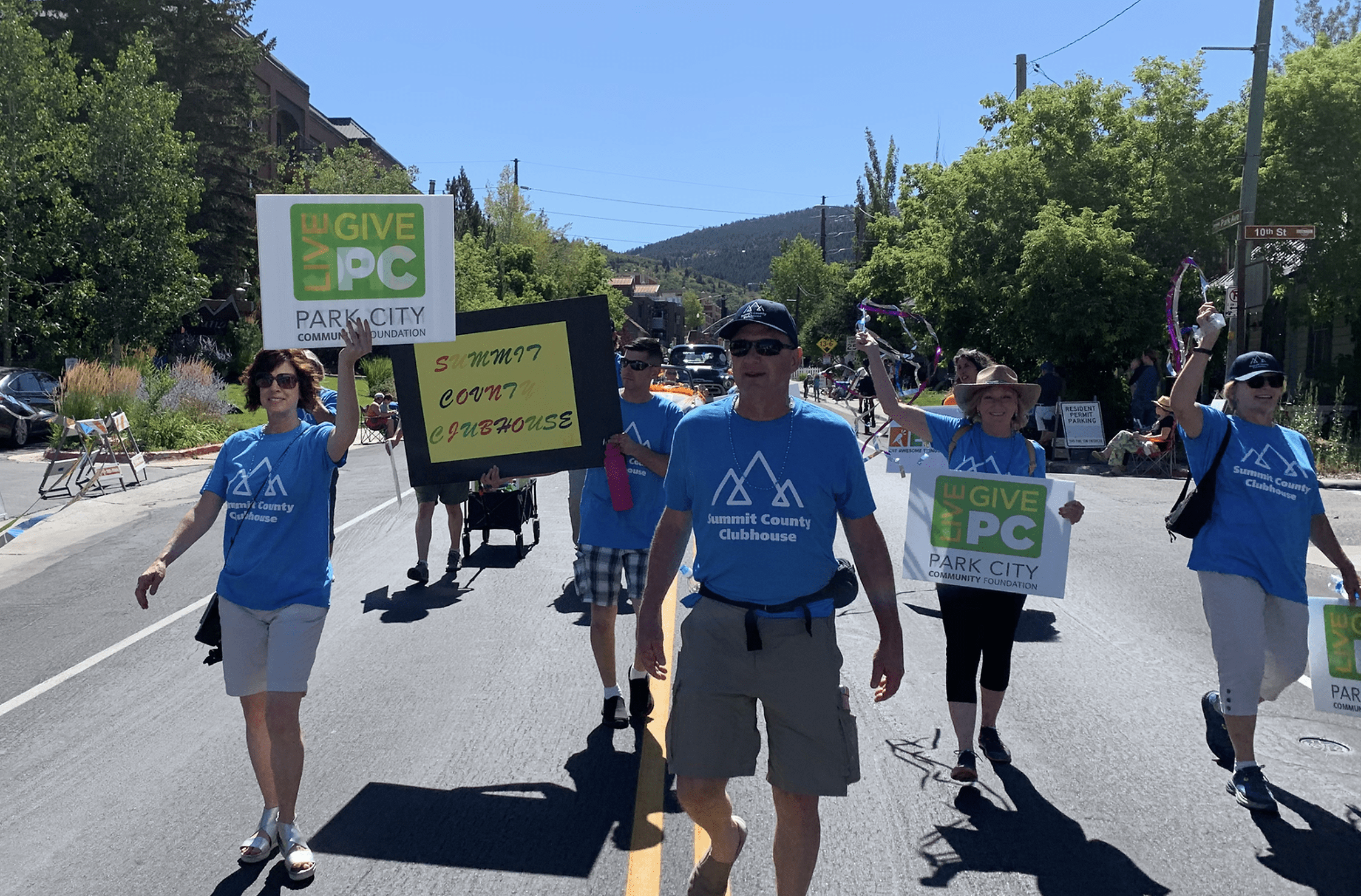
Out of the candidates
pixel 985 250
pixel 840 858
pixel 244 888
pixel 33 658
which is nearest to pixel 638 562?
pixel 840 858

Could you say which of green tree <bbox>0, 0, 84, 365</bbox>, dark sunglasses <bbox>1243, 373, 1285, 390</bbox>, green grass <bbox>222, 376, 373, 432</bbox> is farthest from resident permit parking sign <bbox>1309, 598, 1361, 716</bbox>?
green tree <bbox>0, 0, 84, 365</bbox>

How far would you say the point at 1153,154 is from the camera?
24.4 m

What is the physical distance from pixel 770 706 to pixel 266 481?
2160 millimetres

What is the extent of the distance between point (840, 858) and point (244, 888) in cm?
218

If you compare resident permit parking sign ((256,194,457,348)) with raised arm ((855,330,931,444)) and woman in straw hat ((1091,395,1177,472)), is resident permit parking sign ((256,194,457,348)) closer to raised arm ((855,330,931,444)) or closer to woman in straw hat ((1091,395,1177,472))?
raised arm ((855,330,931,444))

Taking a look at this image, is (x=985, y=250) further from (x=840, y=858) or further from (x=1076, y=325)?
(x=840, y=858)

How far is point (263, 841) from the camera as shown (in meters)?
4.38

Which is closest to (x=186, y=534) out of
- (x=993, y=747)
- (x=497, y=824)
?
(x=497, y=824)

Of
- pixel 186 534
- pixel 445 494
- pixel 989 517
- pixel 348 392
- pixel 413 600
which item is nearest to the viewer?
pixel 348 392

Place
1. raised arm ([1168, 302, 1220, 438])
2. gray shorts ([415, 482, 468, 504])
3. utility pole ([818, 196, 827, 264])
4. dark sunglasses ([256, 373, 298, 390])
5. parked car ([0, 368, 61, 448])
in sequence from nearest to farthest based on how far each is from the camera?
dark sunglasses ([256, 373, 298, 390]) → raised arm ([1168, 302, 1220, 438]) → gray shorts ([415, 482, 468, 504]) → parked car ([0, 368, 61, 448]) → utility pole ([818, 196, 827, 264])

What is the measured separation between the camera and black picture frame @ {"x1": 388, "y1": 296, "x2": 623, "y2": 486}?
5395mm

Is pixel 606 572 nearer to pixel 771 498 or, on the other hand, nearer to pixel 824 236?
pixel 771 498

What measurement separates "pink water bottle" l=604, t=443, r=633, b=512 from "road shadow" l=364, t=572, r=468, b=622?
3445mm

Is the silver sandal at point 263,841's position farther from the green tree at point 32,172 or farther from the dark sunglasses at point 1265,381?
the green tree at point 32,172
